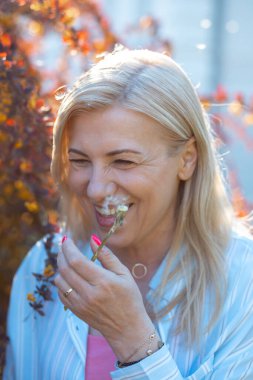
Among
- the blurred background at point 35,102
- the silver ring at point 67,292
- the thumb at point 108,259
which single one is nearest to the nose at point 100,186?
the thumb at point 108,259

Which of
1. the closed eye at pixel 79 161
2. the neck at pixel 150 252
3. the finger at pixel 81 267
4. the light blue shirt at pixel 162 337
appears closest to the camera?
the finger at pixel 81 267

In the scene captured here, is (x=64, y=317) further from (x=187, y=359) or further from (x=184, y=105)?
(x=184, y=105)

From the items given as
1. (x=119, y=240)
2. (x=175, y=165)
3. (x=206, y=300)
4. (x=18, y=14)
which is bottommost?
(x=206, y=300)

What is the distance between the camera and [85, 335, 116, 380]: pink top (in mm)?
2242

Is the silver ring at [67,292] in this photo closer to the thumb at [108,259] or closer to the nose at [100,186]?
the thumb at [108,259]

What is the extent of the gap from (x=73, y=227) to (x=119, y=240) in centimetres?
46

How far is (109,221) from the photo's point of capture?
218 cm

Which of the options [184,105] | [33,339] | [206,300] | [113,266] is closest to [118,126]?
[184,105]

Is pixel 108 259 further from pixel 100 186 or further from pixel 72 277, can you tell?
pixel 100 186

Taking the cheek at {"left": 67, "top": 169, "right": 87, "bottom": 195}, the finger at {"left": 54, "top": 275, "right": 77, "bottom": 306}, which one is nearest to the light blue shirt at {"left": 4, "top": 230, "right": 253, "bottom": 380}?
the finger at {"left": 54, "top": 275, "right": 77, "bottom": 306}

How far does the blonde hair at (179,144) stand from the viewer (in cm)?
216

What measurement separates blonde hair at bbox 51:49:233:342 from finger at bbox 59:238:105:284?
16.6 inches

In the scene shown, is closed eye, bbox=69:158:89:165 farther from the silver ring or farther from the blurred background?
the silver ring

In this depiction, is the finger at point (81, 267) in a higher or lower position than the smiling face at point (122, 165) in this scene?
lower
